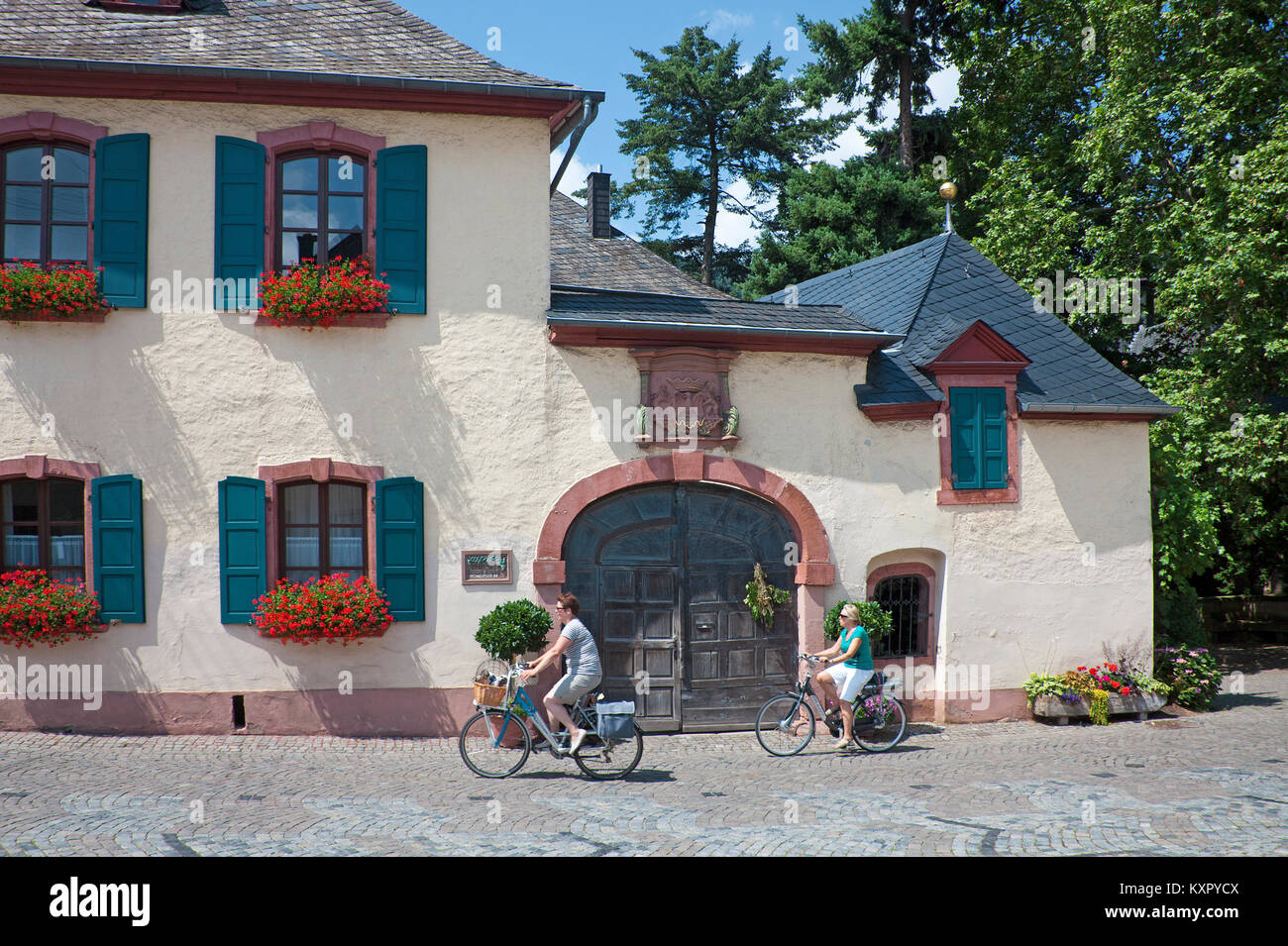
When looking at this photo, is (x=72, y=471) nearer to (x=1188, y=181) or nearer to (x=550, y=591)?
(x=550, y=591)

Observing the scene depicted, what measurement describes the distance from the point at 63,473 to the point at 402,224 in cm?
413

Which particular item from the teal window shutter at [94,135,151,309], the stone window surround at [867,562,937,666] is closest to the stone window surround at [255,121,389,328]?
the teal window shutter at [94,135,151,309]

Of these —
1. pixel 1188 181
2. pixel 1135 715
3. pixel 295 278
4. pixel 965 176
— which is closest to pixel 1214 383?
pixel 1188 181

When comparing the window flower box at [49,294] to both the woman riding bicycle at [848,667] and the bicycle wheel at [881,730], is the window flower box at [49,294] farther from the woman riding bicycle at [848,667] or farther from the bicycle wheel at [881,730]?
the bicycle wheel at [881,730]

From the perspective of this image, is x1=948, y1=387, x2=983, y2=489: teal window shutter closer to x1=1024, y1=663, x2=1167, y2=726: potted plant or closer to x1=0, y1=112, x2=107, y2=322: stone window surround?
x1=1024, y1=663, x2=1167, y2=726: potted plant

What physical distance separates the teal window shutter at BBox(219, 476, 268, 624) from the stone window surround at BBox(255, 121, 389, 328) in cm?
183

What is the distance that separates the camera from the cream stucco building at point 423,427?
35.4ft

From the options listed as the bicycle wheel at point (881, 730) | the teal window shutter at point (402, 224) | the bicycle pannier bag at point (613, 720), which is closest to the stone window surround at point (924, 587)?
the bicycle wheel at point (881, 730)

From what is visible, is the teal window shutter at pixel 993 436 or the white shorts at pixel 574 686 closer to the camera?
the white shorts at pixel 574 686

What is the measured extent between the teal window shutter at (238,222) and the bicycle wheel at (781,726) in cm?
656

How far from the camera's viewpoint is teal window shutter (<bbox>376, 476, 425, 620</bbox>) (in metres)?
11.0

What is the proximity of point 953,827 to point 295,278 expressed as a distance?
25.7 ft

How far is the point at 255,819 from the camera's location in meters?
7.75

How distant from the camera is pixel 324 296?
10.8 metres
